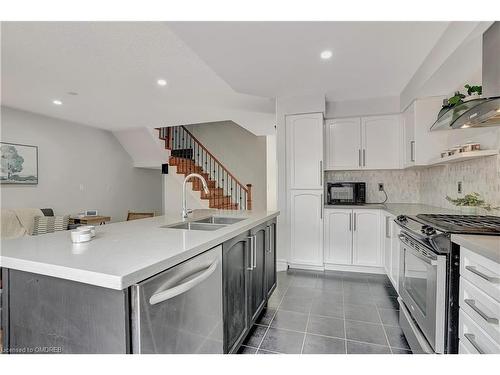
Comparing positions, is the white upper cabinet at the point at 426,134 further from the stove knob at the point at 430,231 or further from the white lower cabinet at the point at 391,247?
the stove knob at the point at 430,231

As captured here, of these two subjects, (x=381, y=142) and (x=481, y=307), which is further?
(x=381, y=142)

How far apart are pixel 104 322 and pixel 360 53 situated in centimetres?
261

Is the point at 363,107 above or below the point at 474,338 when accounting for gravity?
above

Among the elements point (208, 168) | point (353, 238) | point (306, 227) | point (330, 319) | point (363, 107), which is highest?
point (363, 107)

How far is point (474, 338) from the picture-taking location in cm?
116

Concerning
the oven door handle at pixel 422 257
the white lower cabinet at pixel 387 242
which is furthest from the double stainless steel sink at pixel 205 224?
the white lower cabinet at pixel 387 242

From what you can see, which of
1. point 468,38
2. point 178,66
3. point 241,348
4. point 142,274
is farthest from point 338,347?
point 178,66

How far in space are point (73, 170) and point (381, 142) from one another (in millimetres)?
5504

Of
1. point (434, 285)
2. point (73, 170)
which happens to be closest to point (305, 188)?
point (434, 285)

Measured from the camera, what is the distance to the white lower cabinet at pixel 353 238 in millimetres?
3316

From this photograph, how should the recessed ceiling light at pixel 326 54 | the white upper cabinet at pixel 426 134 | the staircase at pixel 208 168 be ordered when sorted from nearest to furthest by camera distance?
the recessed ceiling light at pixel 326 54 → the white upper cabinet at pixel 426 134 → the staircase at pixel 208 168

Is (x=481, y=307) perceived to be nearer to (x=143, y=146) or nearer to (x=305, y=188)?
(x=305, y=188)

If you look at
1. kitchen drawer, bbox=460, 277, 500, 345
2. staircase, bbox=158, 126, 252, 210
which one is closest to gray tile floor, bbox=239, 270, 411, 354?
kitchen drawer, bbox=460, 277, 500, 345

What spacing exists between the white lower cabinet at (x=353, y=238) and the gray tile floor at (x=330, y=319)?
0.28 metres
